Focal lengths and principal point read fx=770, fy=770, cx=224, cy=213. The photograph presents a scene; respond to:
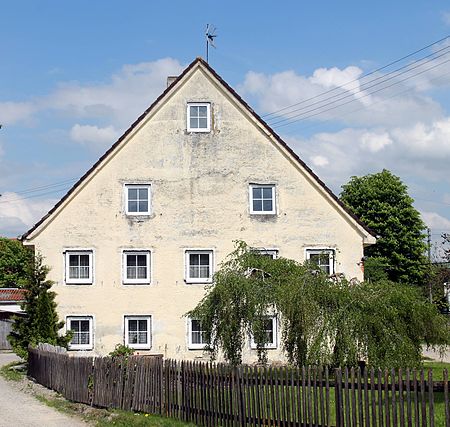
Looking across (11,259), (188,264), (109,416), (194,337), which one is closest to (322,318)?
(109,416)

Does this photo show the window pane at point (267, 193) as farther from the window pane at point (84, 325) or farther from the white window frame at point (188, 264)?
the window pane at point (84, 325)

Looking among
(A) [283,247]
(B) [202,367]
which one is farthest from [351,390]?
(A) [283,247]

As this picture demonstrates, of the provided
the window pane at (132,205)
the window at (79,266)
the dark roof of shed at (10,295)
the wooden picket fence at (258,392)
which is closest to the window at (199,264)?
the window pane at (132,205)

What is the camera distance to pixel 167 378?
56.2 ft

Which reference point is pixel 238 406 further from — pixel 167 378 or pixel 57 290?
pixel 57 290

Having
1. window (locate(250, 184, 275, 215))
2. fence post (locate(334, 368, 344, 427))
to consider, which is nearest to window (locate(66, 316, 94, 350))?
window (locate(250, 184, 275, 215))

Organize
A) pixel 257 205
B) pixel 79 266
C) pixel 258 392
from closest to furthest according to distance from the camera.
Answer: pixel 258 392, pixel 79 266, pixel 257 205

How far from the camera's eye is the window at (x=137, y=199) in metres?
29.9

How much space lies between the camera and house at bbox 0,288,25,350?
4978cm

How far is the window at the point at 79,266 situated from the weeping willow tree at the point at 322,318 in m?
12.0

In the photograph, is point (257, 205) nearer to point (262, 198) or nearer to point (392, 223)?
point (262, 198)

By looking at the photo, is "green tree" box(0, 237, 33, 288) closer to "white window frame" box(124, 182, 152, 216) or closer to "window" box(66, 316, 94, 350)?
"window" box(66, 316, 94, 350)

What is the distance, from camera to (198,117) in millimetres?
30297

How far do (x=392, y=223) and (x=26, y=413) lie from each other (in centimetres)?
4723
